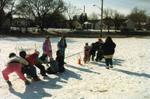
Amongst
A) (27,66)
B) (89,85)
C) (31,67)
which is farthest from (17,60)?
(89,85)

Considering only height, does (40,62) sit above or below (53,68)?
above

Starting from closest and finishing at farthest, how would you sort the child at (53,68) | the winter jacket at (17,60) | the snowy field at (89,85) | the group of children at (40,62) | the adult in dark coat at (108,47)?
the snowy field at (89,85) → the winter jacket at (17,60) → the group of children at (40,62) → the child at (53,68) → the adult in dark coat at (108,47)

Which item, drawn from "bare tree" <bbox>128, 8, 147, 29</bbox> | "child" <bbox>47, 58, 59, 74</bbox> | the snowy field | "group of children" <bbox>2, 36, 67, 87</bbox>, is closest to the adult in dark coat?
the snowy field

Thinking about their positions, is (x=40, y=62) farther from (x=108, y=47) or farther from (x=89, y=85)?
(x=108, y=47)

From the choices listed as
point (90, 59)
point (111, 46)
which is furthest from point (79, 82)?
point (90, 59)

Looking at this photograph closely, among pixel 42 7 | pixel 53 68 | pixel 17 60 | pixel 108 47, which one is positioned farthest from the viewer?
pixel 42 7

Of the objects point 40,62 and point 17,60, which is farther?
point 40,62

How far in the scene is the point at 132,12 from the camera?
134750mm

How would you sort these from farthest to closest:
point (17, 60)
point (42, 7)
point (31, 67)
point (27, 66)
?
1. point (42, 7)
2. point (31, 67)
3. point (27, 66)
4. point (17, 60)

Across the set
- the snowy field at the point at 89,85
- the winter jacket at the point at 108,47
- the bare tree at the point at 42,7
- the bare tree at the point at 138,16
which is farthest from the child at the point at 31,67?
the bare tree at the point at 138,16

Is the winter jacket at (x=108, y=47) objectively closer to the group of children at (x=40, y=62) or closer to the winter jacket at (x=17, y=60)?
the group of children at (x=40, y=62)

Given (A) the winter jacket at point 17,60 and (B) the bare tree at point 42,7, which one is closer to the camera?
(A) the winter jacket at point 17,60

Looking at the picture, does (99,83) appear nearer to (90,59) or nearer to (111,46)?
→ (111,46)

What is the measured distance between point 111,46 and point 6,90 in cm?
672
